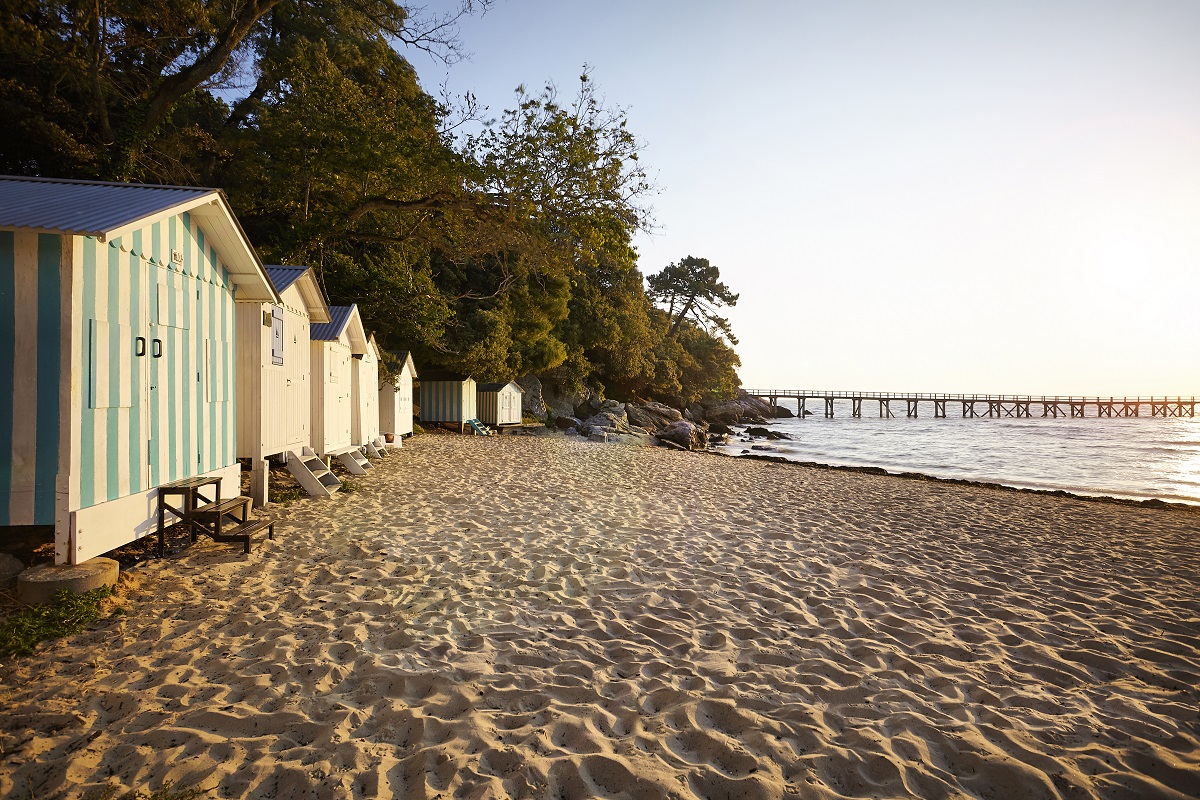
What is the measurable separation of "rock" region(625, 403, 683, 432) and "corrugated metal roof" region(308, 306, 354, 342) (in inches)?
1016

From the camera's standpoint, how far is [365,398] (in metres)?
15.5

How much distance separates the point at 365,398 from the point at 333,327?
3054 mm

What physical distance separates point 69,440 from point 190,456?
76.9 inches

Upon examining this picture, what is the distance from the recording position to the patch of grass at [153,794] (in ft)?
9.20

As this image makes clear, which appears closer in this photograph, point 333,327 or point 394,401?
point 333,327

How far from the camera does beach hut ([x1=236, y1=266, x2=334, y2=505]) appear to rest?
9.19 meters

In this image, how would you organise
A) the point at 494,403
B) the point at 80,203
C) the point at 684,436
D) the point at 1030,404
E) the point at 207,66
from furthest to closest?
the point at 1030,404 < the point at 684,436 < the point at 494,403 < the point at 207,66 < the point at 80,203

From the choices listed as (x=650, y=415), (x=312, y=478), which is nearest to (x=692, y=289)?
(x=650, y=415)

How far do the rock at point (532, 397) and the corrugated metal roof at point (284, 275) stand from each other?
23.5m

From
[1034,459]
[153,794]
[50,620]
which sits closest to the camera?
[153,794]

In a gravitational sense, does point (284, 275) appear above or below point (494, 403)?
above

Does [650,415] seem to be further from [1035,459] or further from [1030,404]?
[1030,404]

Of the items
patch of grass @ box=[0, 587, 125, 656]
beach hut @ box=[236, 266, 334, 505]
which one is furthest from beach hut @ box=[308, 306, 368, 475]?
patch of grass @ box=[0, 587, 125, 656]

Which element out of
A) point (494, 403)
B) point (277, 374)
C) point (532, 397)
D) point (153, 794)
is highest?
point (277, 374)
